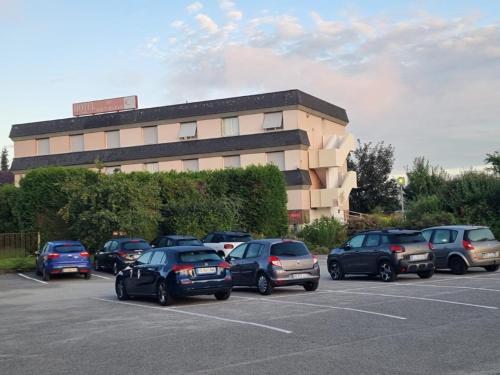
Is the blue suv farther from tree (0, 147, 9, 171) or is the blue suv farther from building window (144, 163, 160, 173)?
tree (0, 147, 9, 171)

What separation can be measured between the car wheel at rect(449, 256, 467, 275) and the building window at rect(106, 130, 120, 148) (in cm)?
4167

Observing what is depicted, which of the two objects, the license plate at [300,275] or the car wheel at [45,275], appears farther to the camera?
the car wheel at [45,275]

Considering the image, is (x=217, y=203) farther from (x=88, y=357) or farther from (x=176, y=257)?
(x=88, y=357)

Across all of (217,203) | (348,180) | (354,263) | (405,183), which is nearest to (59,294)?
(354,263)

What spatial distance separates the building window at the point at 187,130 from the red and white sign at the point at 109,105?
6.45 metres

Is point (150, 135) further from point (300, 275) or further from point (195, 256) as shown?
point (195, 256)

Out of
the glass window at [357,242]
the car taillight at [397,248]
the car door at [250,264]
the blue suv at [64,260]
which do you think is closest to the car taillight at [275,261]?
the car door at [250,264]

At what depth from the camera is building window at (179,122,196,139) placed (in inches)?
2288

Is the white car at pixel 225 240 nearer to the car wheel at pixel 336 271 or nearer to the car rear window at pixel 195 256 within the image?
the car wheel at pixel 336 271

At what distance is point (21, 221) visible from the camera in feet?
130

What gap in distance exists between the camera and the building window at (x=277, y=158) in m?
54.7

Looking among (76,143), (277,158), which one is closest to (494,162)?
(277,158)

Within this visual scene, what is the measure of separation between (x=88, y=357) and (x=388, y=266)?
1310 centimetres

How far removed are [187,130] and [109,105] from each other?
9.01m
